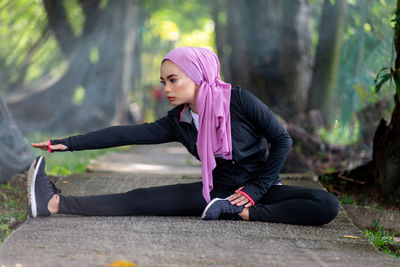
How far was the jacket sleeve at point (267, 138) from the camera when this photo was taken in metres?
3.03

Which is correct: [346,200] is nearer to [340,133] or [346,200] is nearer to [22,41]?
[340,133]

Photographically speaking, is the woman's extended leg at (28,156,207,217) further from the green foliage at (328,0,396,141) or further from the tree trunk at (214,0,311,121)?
the tree trunk at (214,0,311,121)

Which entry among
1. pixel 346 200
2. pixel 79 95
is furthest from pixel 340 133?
pixel 79 95

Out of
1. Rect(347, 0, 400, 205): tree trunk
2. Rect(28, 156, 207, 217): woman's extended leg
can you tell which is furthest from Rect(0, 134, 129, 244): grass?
Rect(347, 0, 400, 205): tree trunk

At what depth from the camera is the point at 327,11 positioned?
802cm

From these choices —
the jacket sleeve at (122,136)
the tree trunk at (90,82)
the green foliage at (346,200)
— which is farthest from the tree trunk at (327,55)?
the jacket sleeve at (122,136)

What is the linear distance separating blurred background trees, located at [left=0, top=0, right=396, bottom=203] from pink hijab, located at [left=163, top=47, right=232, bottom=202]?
191 cm

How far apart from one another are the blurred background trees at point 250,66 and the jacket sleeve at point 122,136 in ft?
4.48

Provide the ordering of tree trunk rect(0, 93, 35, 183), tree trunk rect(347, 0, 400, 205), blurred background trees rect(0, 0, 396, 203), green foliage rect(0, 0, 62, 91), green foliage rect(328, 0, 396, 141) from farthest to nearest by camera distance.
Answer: green foliage rect(0, 0, 62, 91)
blurred background trees rect(0, 0, 396, 203)
green foliage rect(328, 0, 396, 141)
tree trunk rect(0, 93, 35, 183)
tree trunk rect(347, 0, 400, 205)

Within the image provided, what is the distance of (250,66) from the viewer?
9539mm

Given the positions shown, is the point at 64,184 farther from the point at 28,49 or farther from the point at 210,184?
the point at 28,49

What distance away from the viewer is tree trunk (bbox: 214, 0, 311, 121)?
861 cm

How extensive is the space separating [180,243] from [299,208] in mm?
841

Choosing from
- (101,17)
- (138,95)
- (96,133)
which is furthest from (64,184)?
(138,95)
